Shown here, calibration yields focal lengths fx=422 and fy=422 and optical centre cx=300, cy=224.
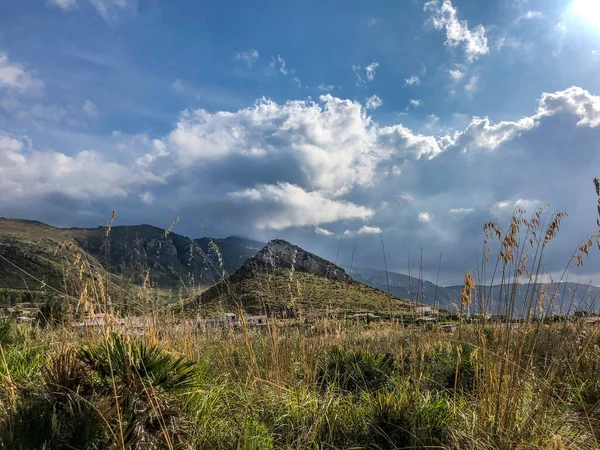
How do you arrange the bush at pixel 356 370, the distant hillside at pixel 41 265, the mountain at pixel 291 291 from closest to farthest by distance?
the distant hillside at pixel 41 265, the bush at pixel 356 370, the mountain at pixel 291 291

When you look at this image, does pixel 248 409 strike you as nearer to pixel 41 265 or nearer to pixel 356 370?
pixel 356 370

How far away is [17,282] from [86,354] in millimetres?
87232

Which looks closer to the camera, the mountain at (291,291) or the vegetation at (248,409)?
the vegetation at (248,409)

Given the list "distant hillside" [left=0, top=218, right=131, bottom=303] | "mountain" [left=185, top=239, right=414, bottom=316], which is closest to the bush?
"mountain" [left=185, top=239, right=414, bottom=316]

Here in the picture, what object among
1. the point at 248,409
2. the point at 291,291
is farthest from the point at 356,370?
the point at 248,409

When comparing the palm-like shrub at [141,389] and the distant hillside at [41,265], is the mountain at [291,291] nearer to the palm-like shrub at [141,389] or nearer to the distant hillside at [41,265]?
the palm-like shrub at [141,389]

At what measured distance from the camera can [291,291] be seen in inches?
212

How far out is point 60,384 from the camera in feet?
8.40

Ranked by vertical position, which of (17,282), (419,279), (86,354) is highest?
(419,279)

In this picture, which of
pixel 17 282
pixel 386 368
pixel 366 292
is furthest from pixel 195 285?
pixel 17 282

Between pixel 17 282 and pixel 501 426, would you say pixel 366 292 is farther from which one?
pixel 17 282

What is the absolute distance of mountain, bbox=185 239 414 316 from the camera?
5.05 m

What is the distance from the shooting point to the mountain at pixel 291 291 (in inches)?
199

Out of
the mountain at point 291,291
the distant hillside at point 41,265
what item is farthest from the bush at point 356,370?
the distant hillside at point 41,265
